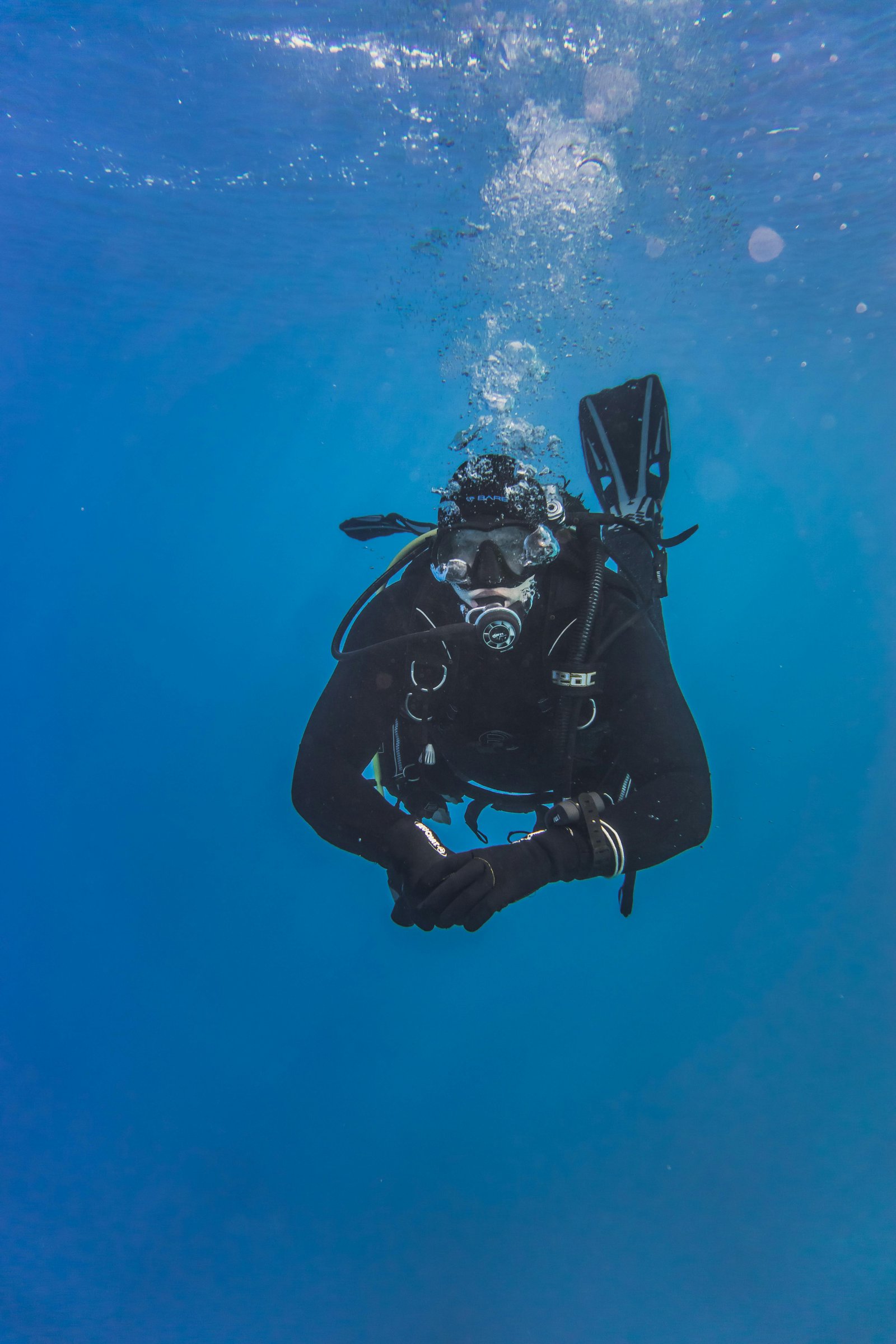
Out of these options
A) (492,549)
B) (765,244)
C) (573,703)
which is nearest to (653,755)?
(573,703)

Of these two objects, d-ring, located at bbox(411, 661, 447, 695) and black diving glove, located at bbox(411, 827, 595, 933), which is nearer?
black diving glove, located at bbox(411, 827, 595, 933)

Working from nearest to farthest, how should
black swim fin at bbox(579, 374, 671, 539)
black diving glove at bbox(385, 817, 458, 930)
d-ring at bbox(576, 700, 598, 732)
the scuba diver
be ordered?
black diving glove at bbox(385, 817, 458, 930) → the scuba diver → d-ring at bbox(576, 700, 598, 732) → black swim fin at bbox(579, 374, 671, 539)

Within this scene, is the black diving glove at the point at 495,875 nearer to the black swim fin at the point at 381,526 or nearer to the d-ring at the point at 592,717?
the d-ring at the point at 592,717

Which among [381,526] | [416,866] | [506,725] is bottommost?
[416,866]

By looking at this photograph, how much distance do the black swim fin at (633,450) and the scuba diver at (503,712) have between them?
1.67 m

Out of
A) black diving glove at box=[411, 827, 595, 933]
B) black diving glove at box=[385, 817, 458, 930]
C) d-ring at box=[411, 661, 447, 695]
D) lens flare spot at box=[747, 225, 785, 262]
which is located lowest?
black diving glove at box=[411, 827, 595, 933]

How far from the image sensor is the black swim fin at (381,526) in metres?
4.07

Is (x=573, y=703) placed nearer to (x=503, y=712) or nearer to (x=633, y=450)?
(x=503, y=712)

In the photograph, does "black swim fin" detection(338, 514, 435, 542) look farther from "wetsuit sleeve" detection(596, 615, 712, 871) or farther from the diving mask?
"wetsuit sleeve" detection(596, 615, 712, 871)

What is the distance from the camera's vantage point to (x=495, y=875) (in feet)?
7.84

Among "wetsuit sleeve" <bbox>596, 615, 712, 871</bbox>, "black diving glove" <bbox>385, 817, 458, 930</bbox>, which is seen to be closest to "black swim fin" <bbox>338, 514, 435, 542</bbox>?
"wetsuit sleeve" <bbox>596, 615, 712, 871</bbox>

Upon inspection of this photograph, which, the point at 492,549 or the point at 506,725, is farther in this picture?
the point at 506,725

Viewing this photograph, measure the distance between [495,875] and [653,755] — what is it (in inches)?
40.2

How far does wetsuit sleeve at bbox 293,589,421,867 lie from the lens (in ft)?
9.12
